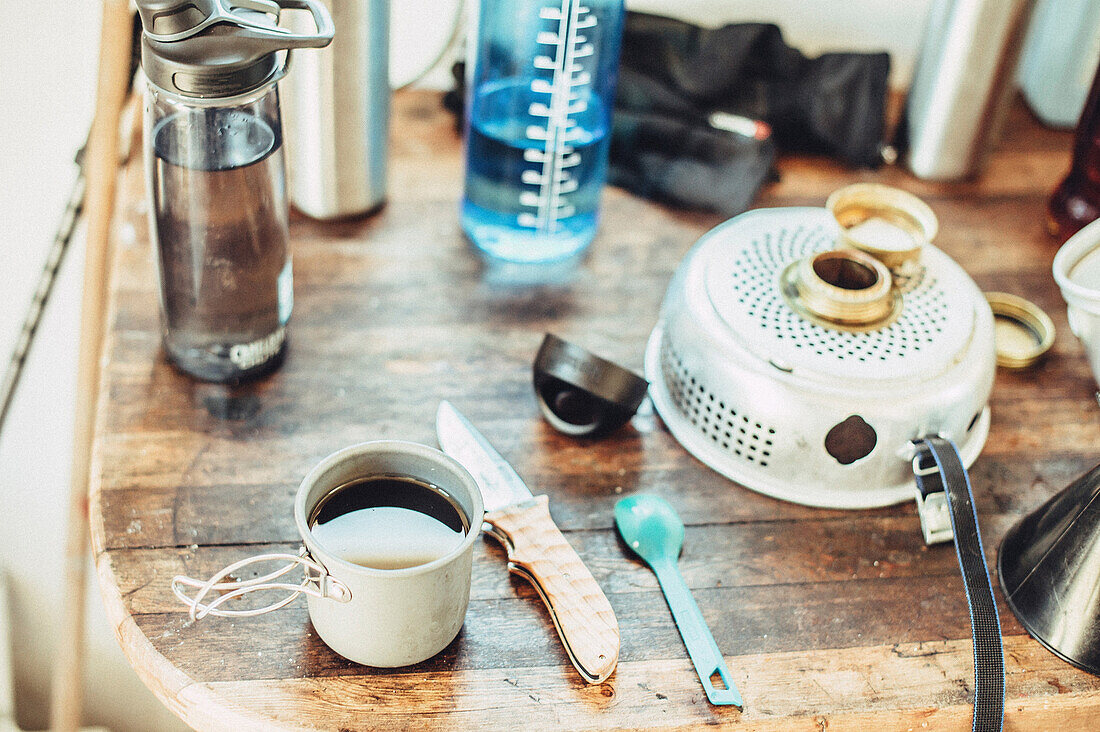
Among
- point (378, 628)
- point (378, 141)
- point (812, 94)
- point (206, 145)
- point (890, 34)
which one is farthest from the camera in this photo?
point (890, 34)

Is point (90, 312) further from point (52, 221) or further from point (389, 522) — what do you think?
point (52, 221)

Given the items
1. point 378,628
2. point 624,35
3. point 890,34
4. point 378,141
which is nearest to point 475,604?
point 378,628

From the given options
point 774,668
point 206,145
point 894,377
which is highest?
point 206,145

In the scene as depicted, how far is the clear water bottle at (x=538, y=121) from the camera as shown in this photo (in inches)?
34.1

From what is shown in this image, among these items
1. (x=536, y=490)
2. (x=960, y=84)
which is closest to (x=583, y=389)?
(x=536, y=490)

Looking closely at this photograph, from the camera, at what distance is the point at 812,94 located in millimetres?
1083

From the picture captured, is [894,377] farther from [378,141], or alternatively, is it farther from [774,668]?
[378,141]

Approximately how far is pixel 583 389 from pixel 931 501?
0.28 metres

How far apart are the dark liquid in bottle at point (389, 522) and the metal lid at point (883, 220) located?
0.42 metres

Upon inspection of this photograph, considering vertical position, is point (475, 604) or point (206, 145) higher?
point (206, 145)

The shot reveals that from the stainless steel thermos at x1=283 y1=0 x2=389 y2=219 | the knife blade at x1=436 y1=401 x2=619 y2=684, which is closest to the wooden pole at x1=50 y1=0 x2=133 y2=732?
the knife blade at x1=436 y1=401 x2=619 y2=684

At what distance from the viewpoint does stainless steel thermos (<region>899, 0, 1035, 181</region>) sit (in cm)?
101

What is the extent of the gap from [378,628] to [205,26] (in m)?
0.39

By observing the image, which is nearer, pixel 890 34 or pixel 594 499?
pixel 594 499
